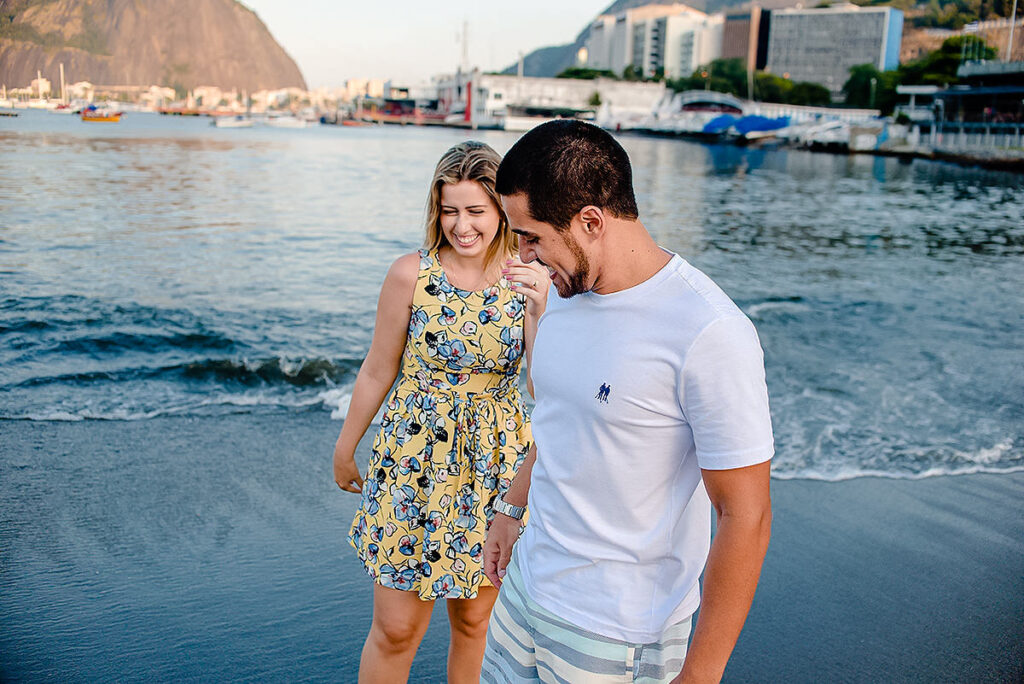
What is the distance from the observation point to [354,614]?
3625mm

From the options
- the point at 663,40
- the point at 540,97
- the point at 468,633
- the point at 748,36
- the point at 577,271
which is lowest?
the point at 468,633

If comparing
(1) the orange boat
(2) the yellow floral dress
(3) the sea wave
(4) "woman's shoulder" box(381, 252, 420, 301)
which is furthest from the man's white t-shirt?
(1) the orange boat

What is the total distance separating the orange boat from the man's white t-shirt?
43.8ft

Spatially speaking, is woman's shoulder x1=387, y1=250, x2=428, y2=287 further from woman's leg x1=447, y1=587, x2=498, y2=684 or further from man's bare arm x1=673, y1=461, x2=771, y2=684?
man's bare arm x1=673, y1=461, x2=771, y2=684

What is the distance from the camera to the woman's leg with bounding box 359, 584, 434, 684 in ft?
8.68

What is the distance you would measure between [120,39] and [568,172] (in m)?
11.2

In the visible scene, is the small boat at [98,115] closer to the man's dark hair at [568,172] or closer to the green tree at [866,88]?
the man's dark hair at [568,172]

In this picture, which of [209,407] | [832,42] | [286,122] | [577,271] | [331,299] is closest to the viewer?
[577,271]

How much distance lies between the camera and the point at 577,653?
1.67m

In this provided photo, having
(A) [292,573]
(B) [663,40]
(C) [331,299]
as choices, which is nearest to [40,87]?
(C) [331,299]

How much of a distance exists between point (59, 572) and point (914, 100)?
9431cm

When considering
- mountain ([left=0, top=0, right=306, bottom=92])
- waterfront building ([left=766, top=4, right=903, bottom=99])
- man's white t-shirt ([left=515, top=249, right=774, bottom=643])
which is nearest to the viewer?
man's white t-shirt ([left=515, top=249, right=774, bottom=643])

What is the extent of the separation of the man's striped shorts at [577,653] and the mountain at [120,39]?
786cm

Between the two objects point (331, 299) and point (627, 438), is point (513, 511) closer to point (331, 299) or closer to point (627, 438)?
point (627, 438)
